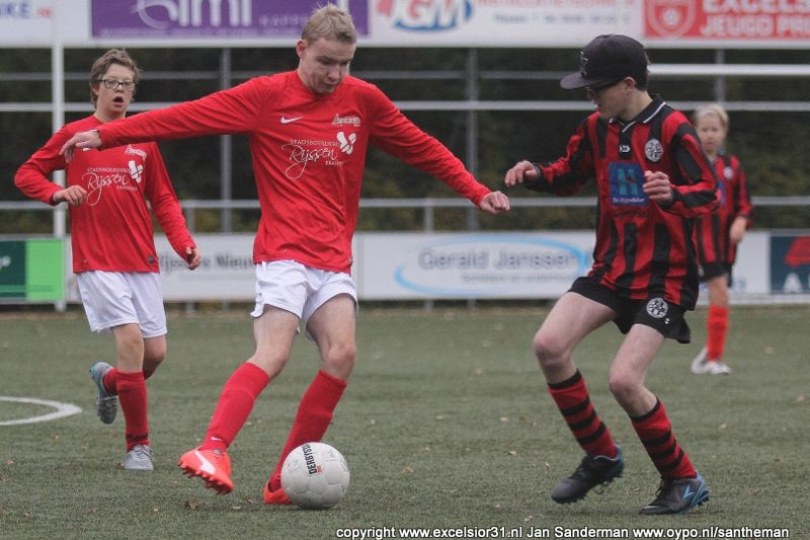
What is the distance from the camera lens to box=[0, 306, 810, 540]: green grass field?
5834 mm

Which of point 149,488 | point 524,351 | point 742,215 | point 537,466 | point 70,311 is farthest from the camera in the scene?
point 70,311

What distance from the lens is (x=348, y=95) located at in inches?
244

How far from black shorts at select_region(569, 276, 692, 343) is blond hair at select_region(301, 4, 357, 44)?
134 centimetres

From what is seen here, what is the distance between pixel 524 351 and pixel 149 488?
792 cm

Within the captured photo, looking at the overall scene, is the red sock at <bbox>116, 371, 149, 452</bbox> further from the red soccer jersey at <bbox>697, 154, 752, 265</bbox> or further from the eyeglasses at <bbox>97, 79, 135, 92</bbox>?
the red soccer jersey at <bbox>697, 154, 752, 265</bbox>

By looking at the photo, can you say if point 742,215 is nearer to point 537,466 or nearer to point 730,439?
point 730,439

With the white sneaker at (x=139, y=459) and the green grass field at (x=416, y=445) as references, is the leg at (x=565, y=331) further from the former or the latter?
the white sneaker at (x=139, y=459)

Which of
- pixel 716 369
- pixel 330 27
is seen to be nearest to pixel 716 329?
pixel 716 369

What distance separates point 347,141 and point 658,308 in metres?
1.36

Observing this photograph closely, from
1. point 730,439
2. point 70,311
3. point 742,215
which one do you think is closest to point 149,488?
point 730,439

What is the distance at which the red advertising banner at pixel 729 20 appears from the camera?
20.6 metres

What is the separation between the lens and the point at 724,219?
11898 mm

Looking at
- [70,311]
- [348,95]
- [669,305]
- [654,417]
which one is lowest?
[70,311]

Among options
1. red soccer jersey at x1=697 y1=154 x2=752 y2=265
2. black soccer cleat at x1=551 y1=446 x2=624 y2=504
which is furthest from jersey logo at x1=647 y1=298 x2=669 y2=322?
red soccer jersey at x1=697 y1=154 x2=752 y2=265
